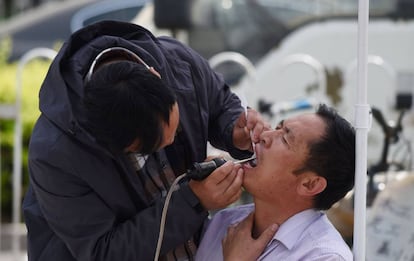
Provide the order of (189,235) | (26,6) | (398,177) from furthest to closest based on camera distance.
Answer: (26,6)
(398,177)
(189,235)

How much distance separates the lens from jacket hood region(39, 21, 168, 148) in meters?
1.99

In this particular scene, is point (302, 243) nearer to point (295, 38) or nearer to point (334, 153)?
point (334, 153)

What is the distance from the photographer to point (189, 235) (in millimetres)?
2139

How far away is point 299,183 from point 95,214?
1.79ft

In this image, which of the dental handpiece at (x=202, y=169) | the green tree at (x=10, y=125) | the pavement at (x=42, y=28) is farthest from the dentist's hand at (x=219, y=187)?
the pavement at (x=42, y=28)

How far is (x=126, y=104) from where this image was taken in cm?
181

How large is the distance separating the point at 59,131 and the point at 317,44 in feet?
11.3

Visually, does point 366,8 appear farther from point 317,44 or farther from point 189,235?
point 317,44

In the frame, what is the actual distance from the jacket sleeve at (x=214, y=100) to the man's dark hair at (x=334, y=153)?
0.23 metres

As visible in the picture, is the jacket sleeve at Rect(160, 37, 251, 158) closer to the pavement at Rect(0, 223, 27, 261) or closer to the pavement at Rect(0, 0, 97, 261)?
the pavement at Rect(0, 223, 27, 261)

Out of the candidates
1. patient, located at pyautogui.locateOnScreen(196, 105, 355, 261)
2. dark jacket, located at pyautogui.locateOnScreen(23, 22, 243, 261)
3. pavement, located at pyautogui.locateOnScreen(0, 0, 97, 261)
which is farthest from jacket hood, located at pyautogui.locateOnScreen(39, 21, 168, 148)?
pavement, located at pyautogui.locateOnScreen(0, 0, 97, 261)

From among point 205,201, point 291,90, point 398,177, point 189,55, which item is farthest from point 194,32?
point 205,201

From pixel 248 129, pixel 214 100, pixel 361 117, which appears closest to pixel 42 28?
pixel 214 100

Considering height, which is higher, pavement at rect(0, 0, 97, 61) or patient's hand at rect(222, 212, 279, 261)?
patient's hand at rect(222, 212, 279, 261)
